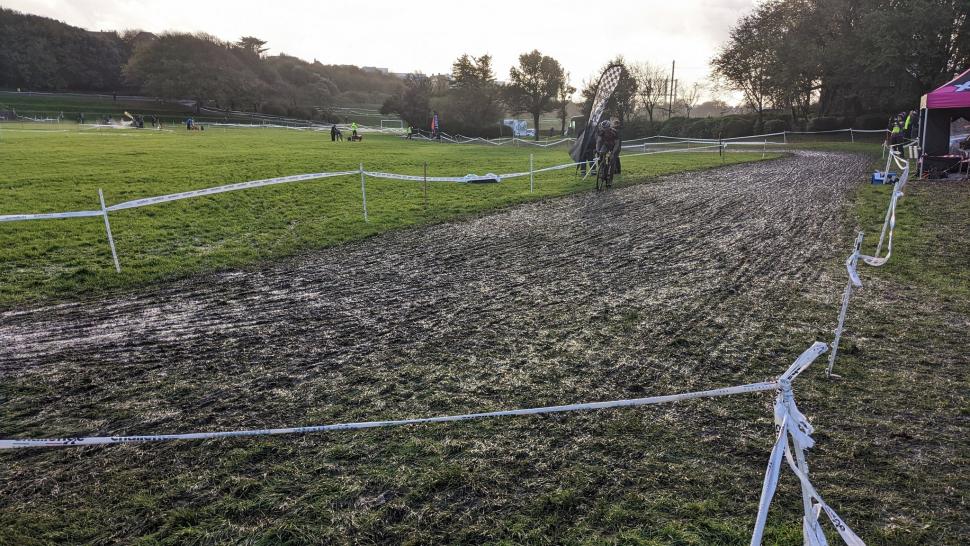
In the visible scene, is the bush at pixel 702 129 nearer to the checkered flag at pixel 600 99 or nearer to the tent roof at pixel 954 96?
the tent roof at pixel 954 96

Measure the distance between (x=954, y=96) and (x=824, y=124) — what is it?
27629mm

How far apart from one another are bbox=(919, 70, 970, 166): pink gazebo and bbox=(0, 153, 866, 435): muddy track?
9.59 m

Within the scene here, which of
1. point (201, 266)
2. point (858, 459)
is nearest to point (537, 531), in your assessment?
point (858, 459)

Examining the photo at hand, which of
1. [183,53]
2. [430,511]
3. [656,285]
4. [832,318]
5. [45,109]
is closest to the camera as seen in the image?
[430,511]

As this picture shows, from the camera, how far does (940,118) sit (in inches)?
654

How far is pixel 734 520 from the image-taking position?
3281mm

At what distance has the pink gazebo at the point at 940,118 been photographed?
632 inches

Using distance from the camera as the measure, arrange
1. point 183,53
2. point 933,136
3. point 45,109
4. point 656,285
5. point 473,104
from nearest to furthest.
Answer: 1. point 656,285
2. point 933,136
3. point 473,104
4. point 45,109
5. point 183,53

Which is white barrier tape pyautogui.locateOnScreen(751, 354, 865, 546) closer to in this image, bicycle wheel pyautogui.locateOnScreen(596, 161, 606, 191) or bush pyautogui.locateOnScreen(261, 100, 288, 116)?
bicycle wheel pyautogui.locateOnScreen(596, 161, 606, 191)

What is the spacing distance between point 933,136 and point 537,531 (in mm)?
20450

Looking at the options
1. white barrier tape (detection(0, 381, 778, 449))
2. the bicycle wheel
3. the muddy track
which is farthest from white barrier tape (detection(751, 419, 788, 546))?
the bicycle wheel

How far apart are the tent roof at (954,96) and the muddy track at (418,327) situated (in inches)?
375

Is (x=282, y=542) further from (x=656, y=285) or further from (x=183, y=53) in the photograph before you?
(x=183, y=53)

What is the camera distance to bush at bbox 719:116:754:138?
43.9 m
